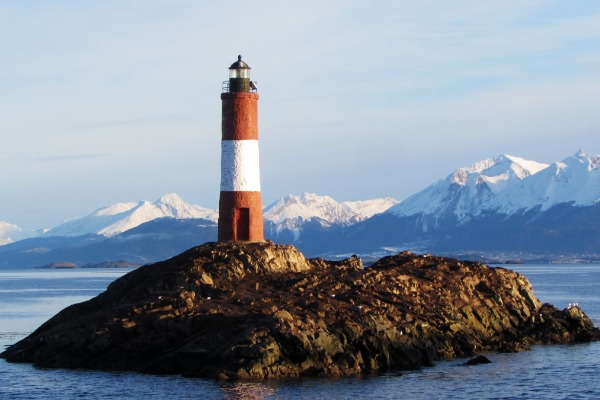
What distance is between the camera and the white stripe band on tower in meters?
67.0

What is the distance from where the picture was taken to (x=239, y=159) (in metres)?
67.0

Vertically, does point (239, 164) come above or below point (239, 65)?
below

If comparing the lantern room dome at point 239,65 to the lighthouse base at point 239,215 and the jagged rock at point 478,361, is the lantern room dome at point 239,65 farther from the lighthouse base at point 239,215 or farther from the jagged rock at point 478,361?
the jagged rock at point 478,361

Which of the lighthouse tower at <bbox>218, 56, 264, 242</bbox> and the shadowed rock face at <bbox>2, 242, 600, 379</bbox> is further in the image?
the lighthouse tower at <bbox>218, 56, 264, 242</bbox>

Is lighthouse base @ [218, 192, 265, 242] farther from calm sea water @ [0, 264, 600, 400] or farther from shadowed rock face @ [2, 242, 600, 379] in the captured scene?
calm sea water @ [0, 264, 600, 400]

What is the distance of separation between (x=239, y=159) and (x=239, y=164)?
0.30 m

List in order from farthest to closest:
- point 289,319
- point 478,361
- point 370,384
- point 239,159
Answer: point 239,159
point 478,361
point 289,319
point 370,384

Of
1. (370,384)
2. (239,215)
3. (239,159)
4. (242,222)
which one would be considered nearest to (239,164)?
(239,159)

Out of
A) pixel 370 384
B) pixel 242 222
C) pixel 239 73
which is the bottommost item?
pixel 370 384

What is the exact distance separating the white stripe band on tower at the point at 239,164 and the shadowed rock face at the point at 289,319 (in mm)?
3623

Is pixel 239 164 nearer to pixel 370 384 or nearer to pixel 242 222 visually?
pixel 242 222

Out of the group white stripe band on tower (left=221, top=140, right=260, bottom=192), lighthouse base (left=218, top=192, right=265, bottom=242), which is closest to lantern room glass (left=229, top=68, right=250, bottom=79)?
white stripe band on tower (left=221, top=140, right=260, bottom=192)

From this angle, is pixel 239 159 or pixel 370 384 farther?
pixel 239 159

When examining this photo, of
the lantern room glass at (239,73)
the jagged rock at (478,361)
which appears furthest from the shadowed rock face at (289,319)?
the lantern room glass at (239,73)
